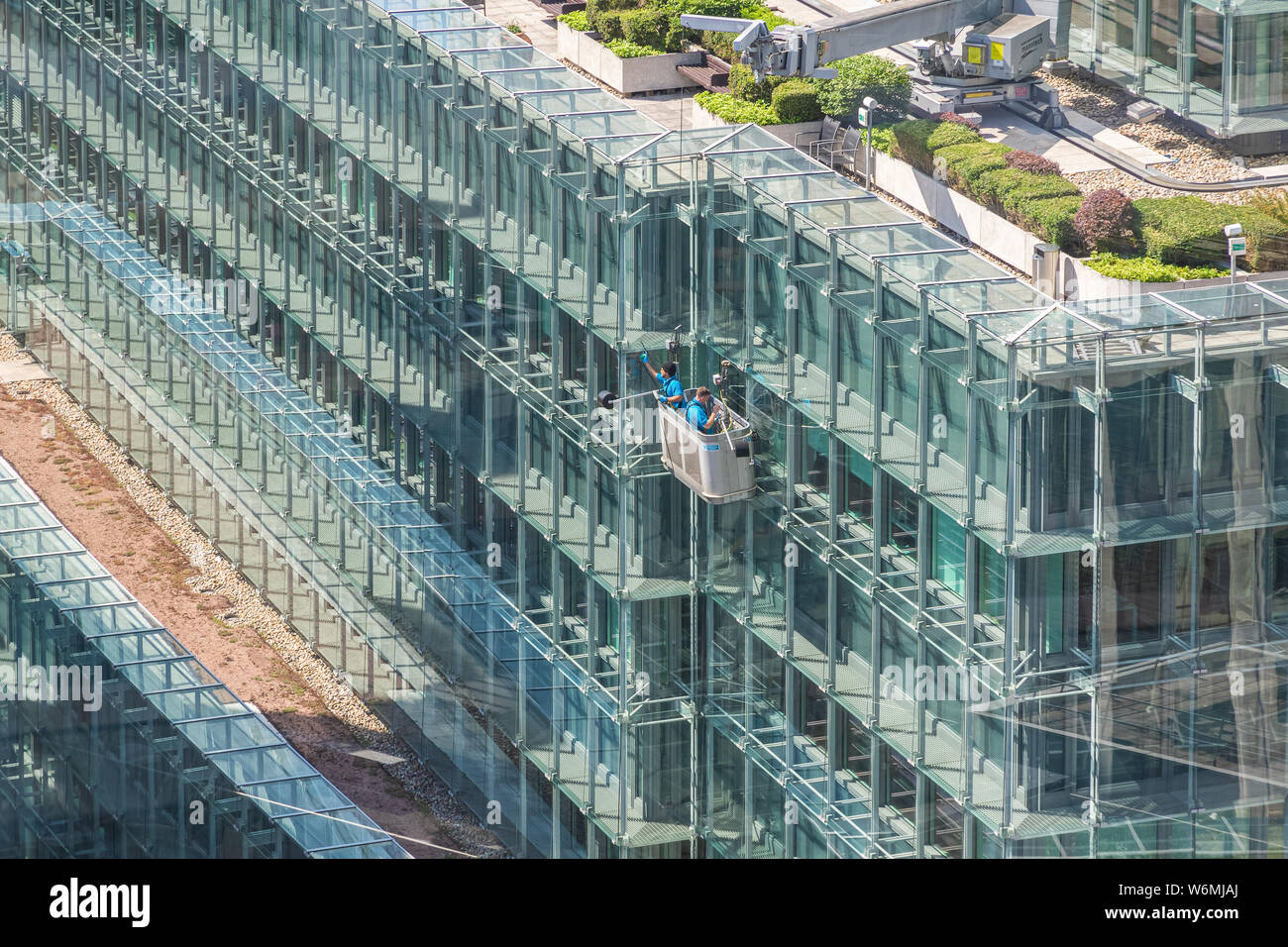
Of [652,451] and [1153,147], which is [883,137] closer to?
[1153,147]

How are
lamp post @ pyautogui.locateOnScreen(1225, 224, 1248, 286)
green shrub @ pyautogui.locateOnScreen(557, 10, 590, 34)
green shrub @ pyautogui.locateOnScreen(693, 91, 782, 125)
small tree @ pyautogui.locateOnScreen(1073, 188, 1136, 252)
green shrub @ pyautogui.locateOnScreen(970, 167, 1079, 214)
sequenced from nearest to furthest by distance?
1. lamp post @ pyautogui.locateOnScreen(1225, 224, 1248, 286)
2. small tree @ pyautogui.locateOnScreen(1073, 188, 1136, 252)
3. green shrub @ pyautogui.locateOnScreen(970, 167, 1079, 214)
4. green shrub @ pyautogui.locateOnScreen(693, 91, 782, 125)
5. green shrub @ pyautogui.locateOnScreen(557, 10, 590, 34)

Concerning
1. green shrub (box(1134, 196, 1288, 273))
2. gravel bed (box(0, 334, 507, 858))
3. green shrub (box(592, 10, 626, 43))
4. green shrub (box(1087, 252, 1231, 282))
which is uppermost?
green shrub (box(592, 10, 626, 43))

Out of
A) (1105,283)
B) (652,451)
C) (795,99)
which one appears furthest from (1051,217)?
(652,451)

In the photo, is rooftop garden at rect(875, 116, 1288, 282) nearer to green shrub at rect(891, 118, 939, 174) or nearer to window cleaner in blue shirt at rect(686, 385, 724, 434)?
green shrub at rect(891, 118, 939, 174)

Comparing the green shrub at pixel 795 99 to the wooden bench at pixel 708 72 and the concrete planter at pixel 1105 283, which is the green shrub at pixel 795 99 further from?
the concrete planter at pixel 1105 283

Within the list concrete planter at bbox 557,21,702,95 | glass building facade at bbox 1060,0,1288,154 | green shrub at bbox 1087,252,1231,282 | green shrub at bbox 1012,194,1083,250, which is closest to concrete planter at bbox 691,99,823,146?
concrete planter at bbox 557,21,702,95

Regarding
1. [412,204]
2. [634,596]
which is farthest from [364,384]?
[634,596]

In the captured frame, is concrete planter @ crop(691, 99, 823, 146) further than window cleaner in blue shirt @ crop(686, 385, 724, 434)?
Yes
